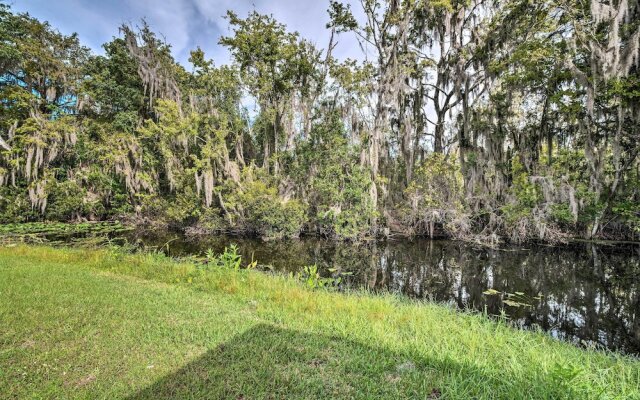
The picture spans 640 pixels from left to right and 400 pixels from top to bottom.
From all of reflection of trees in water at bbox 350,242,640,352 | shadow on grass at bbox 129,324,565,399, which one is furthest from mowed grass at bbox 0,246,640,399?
reflection of trees in water at bbox 350,242,640,352

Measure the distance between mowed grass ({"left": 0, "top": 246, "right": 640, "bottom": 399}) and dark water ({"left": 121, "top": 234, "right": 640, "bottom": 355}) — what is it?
1946 millimetres

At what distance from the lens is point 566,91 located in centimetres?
1081

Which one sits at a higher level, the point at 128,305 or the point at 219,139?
the point at 219,139

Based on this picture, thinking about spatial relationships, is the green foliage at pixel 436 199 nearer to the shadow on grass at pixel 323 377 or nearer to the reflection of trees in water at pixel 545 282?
the reflection of trees in water at pixel 545 282

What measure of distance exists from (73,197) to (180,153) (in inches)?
244

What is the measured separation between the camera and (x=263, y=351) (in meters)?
3.10

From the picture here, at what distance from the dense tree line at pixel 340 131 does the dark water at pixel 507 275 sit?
1.44 meters

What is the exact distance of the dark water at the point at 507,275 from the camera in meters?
5.78

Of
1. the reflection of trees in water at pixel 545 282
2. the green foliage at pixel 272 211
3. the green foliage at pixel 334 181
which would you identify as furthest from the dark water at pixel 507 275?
the green foliage at pixel 334 181

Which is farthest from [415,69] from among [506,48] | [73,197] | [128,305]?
[73,197]

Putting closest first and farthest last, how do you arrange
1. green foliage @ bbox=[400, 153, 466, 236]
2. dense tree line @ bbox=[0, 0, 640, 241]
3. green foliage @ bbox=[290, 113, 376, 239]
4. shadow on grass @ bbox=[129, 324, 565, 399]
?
shadow on grass @ bbox=[129, 324, 565, 399] → dense tree line @ bbox=[0, 0, 640, 241] → green foliage @ bbox=[400, 153, 466, 236] → green foliage @ bbox=[290, 113, 376, 239]

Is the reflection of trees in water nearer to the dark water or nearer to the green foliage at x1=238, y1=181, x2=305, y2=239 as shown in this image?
the dark water

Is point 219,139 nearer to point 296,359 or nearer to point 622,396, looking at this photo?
point 296,359

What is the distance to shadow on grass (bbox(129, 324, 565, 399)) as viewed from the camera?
2449 millimetres
